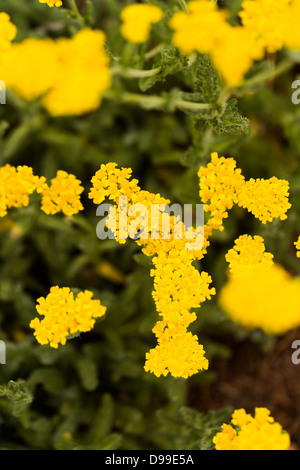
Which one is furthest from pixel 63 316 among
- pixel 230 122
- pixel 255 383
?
pixel 255 383

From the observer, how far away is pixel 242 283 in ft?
3.45

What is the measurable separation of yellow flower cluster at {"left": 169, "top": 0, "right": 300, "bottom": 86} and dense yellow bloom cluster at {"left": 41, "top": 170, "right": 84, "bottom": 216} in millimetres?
464

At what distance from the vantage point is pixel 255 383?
2.21 m

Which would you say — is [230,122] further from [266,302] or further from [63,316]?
[63,316]

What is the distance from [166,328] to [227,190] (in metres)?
0.36

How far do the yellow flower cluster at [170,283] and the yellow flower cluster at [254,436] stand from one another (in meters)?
0.16

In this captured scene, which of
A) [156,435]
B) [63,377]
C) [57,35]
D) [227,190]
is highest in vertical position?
[57,35]

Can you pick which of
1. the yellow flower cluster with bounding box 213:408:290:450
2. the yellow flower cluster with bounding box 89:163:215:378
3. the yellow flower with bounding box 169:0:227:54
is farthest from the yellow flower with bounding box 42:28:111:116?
the yellow flower cluster with bounding box 213:408:290:450

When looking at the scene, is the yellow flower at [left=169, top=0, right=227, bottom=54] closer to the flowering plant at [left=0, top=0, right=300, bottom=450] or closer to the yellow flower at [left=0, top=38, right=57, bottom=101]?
the flowering plant at [left=0, top=0, right=300, bottom=450]

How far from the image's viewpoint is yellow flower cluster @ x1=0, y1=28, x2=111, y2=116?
970mm

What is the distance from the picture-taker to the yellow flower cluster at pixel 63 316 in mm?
1219

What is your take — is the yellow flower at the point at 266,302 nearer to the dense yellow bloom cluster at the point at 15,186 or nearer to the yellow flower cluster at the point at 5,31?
the dense yellow bloom cluster at the point at 15,186

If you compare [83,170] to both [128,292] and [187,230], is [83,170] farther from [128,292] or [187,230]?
[187,230]
